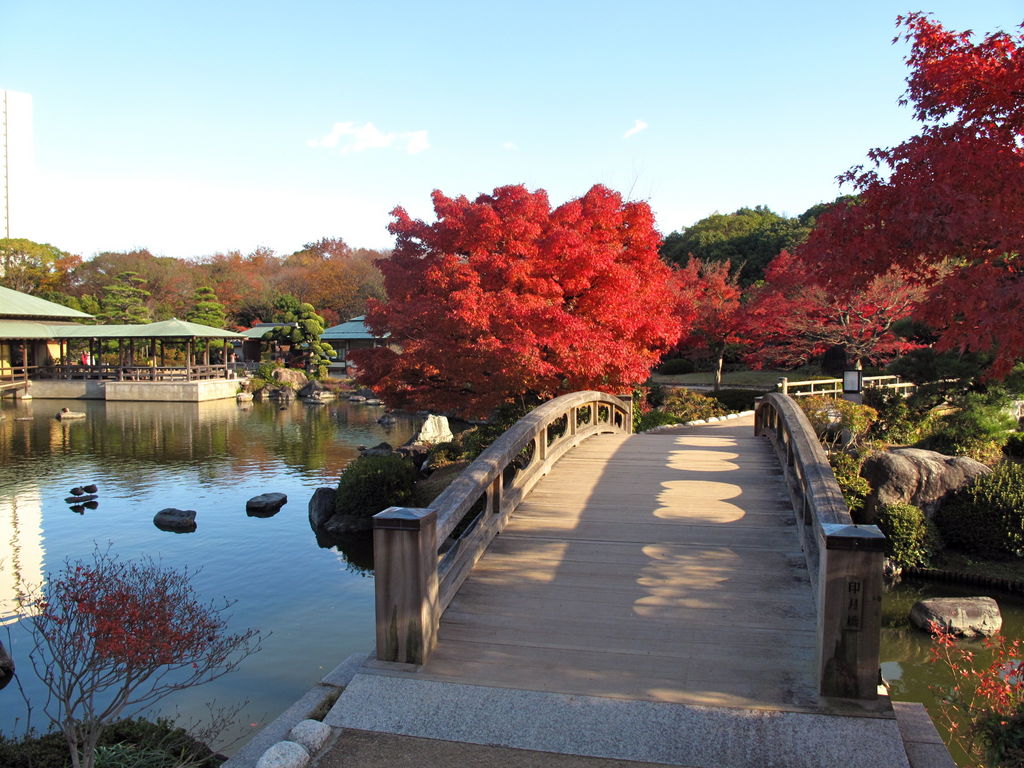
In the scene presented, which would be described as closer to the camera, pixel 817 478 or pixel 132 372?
pixel 817 478

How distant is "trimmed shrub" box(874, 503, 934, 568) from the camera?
10469 mm

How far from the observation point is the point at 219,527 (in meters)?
13.0

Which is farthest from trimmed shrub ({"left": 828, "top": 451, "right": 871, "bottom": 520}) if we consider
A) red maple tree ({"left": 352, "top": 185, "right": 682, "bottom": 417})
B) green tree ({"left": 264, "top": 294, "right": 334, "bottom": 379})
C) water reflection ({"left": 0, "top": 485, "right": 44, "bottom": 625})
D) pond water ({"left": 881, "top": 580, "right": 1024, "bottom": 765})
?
green tree ({"left": 264, "top": 294, "right": 334, "bottom": 379})

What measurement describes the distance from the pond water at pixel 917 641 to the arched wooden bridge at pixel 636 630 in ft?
6.71

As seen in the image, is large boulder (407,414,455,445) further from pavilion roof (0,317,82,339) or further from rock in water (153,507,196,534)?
pavilion roof (0,317,82,339)

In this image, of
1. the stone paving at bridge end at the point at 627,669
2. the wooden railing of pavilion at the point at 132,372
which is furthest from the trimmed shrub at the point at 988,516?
the wooden railing of pavilion at the point at 132,372

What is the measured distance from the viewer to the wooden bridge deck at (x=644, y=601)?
13.5 feet

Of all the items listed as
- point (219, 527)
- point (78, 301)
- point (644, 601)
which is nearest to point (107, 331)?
point (78, 301)

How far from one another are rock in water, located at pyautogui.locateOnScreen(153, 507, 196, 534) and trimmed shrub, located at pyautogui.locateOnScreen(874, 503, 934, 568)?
421 inches

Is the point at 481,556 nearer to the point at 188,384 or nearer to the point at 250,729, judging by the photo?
the point at 250,729

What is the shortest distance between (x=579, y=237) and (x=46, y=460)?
50.7ft

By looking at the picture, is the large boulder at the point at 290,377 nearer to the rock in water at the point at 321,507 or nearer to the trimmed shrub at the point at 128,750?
the rock in water at the point at 321,507

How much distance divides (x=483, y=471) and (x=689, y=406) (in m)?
15.4

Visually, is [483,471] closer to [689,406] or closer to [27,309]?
[689,406]
